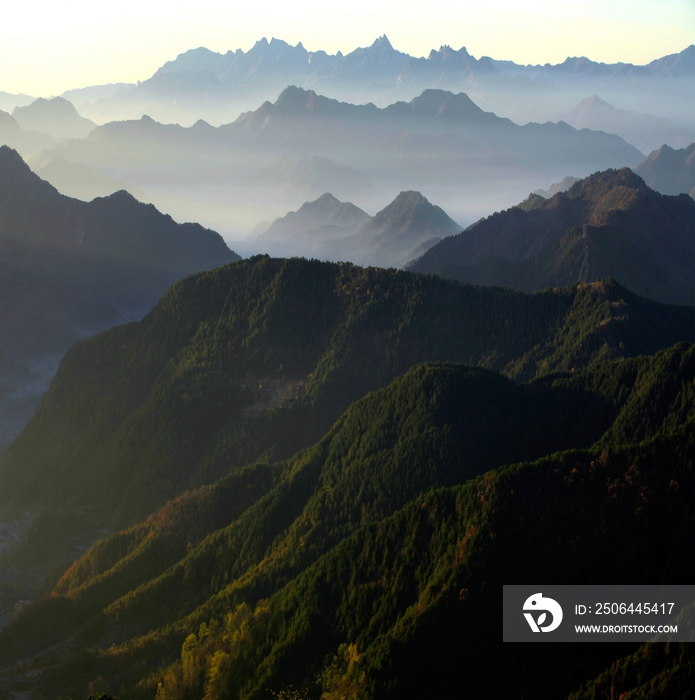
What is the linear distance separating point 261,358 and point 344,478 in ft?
187

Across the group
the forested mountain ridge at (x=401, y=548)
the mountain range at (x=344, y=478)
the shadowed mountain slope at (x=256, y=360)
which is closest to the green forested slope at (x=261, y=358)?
the shadowed mountain slope at (x=256, y=360)

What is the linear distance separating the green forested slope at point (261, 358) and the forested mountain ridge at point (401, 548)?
23.9 metres

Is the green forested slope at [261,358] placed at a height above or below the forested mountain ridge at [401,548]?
above

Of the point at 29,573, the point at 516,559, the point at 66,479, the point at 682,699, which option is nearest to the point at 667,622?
the point at 682,699

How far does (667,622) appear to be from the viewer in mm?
68562

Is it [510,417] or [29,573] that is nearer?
[510,417]

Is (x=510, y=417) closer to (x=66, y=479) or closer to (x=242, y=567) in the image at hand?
(x=242, y=567)

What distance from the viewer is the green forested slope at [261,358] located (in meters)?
152

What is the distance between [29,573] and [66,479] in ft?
94.1

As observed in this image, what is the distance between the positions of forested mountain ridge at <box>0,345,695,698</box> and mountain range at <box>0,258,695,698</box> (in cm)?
28

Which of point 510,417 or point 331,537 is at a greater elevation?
point 510,417

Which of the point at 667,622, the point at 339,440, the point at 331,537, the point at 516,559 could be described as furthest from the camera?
the point at 339,440

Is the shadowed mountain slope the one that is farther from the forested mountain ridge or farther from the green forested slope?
the forested mountain ridge

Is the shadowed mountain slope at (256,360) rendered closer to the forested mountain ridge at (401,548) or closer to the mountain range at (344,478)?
the mountain range at (344,478)
